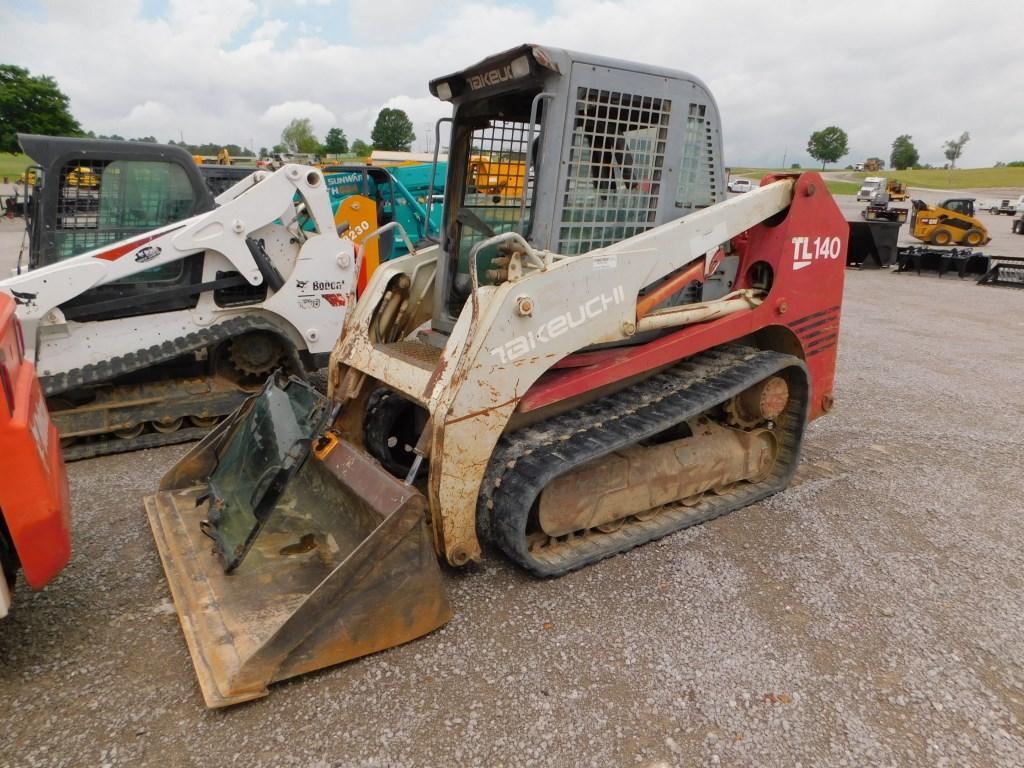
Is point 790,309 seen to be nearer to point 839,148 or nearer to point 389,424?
point 389,424

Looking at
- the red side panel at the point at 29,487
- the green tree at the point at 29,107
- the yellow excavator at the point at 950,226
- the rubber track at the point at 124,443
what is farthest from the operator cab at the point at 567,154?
the green tree at the point at 29,107

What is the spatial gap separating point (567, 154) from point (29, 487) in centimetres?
241

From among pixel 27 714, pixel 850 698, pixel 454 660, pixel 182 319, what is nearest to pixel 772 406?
pixel 850 698

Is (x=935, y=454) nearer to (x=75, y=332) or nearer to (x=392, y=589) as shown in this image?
(x=392, y=589)

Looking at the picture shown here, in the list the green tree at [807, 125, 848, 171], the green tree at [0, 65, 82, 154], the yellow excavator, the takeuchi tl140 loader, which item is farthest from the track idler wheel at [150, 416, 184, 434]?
the green tree at [807, 125, 848, 171]

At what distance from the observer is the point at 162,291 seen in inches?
192

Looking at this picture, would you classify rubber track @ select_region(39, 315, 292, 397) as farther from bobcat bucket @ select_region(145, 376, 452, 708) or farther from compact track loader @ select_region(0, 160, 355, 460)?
bobcat bucket @ select_region(145, 376, 452, 708)

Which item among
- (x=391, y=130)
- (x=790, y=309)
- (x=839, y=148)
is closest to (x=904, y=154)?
(x=839, y=148)

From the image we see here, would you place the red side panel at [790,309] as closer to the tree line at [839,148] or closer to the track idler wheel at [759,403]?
the track idler wheel at [759,403]

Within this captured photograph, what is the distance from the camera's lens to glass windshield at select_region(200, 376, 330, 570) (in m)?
2.83

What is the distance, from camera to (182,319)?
498 cm

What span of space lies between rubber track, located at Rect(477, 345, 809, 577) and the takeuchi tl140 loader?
1 centimetres

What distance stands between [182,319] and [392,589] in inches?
130

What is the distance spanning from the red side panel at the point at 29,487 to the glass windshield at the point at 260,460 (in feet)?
2.08
